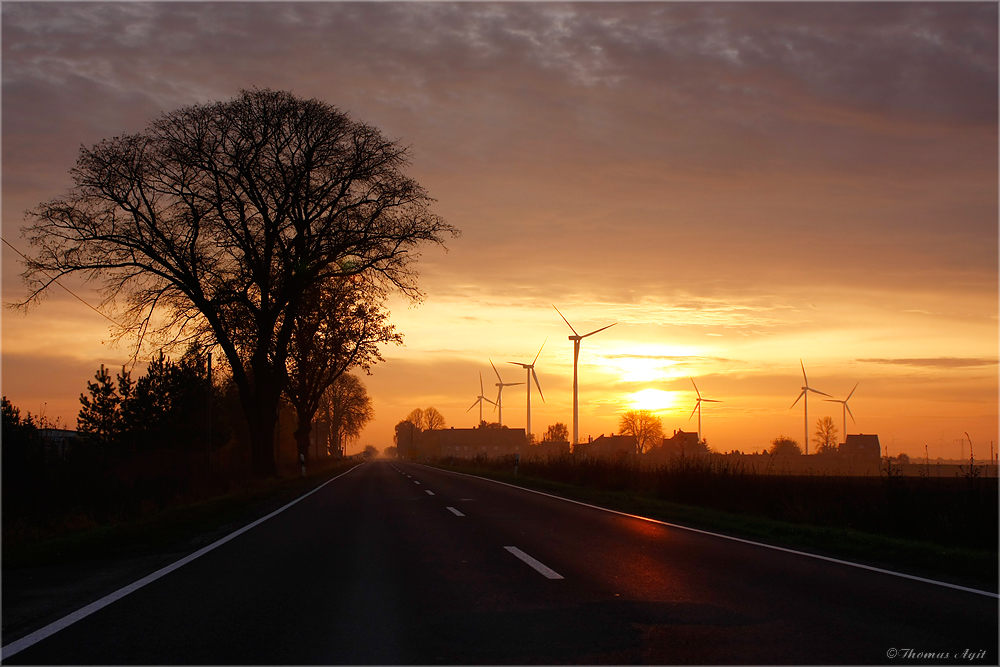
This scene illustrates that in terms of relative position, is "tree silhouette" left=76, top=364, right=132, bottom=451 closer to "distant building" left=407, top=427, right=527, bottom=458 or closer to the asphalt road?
the asphalt road

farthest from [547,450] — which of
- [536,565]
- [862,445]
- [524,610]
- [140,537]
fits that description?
[862,445]

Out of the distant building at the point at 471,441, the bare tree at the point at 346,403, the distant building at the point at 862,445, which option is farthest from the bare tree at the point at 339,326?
the distant building at the point at 471,441

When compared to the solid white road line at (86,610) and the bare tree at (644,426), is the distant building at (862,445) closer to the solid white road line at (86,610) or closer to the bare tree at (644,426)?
the bare tree at (644,426)

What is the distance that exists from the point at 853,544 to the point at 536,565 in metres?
5.51

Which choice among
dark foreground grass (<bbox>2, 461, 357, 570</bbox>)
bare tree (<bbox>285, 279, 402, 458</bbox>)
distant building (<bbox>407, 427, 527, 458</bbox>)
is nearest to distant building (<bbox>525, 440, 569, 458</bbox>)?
bare tree (<bbox>285, 279, 402, 458</bbox>)

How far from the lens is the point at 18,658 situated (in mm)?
5082

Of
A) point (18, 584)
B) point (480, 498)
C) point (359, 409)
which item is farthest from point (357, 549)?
point (359, 409)

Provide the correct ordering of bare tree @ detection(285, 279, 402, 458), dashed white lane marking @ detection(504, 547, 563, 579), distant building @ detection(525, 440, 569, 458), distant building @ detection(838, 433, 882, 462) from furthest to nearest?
distant building @ detection(838, 433, 882, 462), distant building @ detection(525, 440, 569, 458), bare tree @ detection(285, 279, 402, 458), dashed white lane marking @ detection(504, 547, 563, 579)

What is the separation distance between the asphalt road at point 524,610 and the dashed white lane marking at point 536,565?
5cm

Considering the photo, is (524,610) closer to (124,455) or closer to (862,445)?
(124,455)

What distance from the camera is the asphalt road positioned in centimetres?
519

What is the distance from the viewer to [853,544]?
37.0 feet

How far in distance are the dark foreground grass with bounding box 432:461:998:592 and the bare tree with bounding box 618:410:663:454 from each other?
107892 mm

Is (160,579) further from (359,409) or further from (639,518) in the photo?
(359,409)
